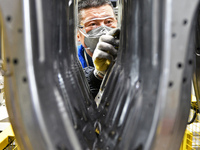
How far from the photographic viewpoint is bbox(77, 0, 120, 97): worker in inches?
42.0

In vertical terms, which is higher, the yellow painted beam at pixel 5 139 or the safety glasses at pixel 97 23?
the safety glasses at pixel 97 23

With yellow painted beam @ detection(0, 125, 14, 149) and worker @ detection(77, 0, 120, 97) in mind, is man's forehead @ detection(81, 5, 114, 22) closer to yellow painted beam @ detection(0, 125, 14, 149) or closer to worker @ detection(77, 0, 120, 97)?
worker @ detection(77, 0, 120, 97)

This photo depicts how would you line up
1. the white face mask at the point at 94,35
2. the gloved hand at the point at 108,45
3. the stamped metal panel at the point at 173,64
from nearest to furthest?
the stamped metal panel at the point at 173,64 < the gloved hand at the point at 108,45 < the white face mask at the point at 94,35

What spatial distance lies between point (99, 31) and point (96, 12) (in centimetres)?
23

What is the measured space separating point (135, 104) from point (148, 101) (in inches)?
3.6

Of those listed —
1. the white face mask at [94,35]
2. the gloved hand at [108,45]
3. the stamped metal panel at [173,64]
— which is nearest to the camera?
the stamped metal panel at [173,64]

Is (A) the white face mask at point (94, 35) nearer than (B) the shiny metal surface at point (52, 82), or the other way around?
(B) the shiny metal surface at point (52, 82)

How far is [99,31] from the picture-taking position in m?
1.24

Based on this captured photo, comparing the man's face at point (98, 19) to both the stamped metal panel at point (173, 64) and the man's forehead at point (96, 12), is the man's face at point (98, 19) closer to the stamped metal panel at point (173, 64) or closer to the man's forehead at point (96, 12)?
the man's forehead at point (96, 12)

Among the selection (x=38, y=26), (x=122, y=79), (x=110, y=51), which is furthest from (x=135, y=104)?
(x=110, y=51)

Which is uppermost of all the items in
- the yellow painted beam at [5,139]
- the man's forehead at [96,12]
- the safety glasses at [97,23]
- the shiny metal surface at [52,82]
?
the man's forehead at [96,12]

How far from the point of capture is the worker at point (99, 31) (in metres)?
1.07

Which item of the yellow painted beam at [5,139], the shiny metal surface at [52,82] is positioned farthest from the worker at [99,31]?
the yellow painted beam at [5,139]

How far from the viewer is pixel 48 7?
522mm
